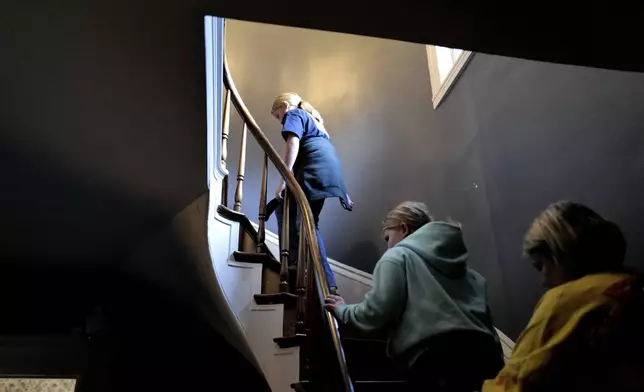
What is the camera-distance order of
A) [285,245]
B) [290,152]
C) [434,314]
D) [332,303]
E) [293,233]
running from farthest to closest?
[290,152] → [293,233] → [285,245] → [332,303] → [434,314]

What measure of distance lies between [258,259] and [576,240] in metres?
1.67

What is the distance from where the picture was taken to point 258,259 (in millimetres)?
2438

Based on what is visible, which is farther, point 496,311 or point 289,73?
point 289,73

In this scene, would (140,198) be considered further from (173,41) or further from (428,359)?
(428,359)

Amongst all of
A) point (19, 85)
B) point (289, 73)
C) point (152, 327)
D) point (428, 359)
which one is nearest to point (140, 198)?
point (19, 85)

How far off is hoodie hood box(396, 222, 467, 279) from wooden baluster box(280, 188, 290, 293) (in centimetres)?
96

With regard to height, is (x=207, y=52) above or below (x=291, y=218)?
above

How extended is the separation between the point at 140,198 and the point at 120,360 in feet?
6.02

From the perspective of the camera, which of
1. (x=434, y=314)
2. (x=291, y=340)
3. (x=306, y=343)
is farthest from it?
(x=291, y=340)

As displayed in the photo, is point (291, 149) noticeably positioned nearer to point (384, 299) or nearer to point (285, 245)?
point (285, 245)

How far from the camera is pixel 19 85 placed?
1.52 metres

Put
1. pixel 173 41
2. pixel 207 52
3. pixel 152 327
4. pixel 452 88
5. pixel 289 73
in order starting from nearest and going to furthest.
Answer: pixel 173 41
pixel 207 52
pixel 452 88
pixel 152 327
pixel 289 73

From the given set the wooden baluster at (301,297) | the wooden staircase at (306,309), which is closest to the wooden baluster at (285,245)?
the wooden staircase at (306,309)

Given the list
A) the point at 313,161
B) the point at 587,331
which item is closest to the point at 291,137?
the point at 313,161
